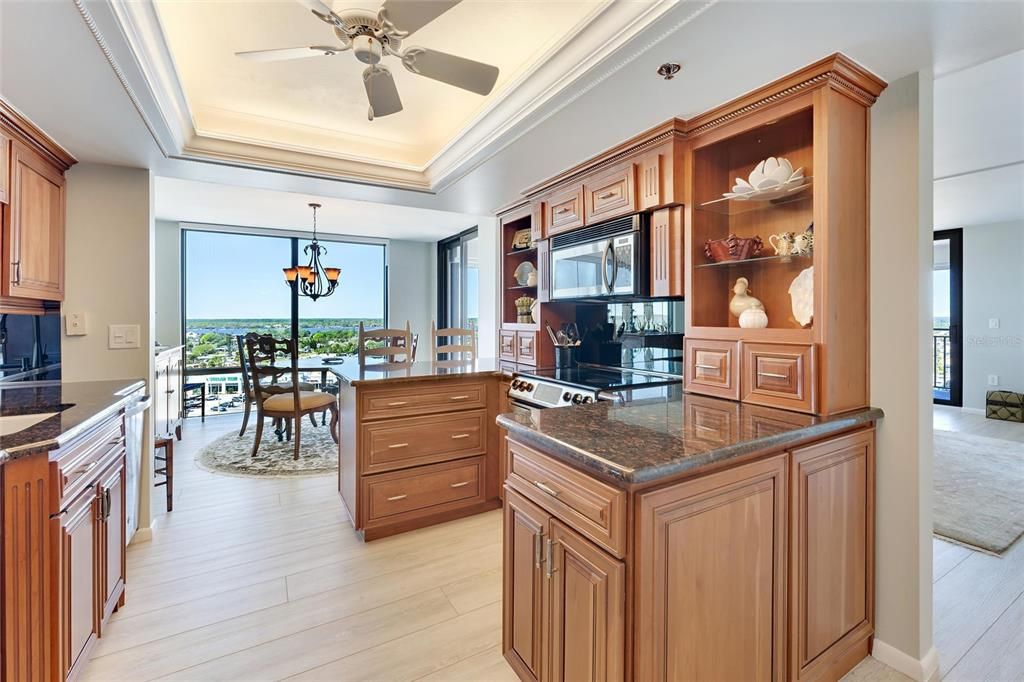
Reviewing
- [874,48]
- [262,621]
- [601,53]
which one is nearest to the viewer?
[874,48]

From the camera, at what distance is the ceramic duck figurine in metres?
2.13

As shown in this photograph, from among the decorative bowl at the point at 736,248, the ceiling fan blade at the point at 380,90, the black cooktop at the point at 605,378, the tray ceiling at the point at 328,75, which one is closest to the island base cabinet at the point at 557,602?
the black cooktop at the point at 605,378

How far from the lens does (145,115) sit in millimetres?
2037

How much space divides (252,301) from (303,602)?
5193mm

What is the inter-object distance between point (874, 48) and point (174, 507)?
4288mm

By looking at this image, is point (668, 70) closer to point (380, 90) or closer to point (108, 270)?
point (380, 90)

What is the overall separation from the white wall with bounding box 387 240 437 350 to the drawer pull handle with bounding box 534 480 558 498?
5939 mm

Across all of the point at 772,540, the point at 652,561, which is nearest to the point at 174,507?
the point at 652,561

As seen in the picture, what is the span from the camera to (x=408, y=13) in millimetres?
1471

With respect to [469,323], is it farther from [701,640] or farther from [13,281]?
[701,640]

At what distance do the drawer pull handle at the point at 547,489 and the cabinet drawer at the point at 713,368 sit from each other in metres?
1.02

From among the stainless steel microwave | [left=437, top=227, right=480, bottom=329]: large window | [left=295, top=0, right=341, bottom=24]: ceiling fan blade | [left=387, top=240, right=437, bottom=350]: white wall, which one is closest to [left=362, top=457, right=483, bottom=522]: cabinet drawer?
the stainless steel microwave

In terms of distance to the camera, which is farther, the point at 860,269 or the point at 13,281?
the point at 13,281

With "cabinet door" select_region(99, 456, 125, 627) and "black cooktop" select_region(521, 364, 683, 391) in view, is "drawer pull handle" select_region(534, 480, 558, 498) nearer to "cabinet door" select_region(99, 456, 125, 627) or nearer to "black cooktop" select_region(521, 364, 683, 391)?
"black cooktop" select_region(521, 364, 683, 391)
